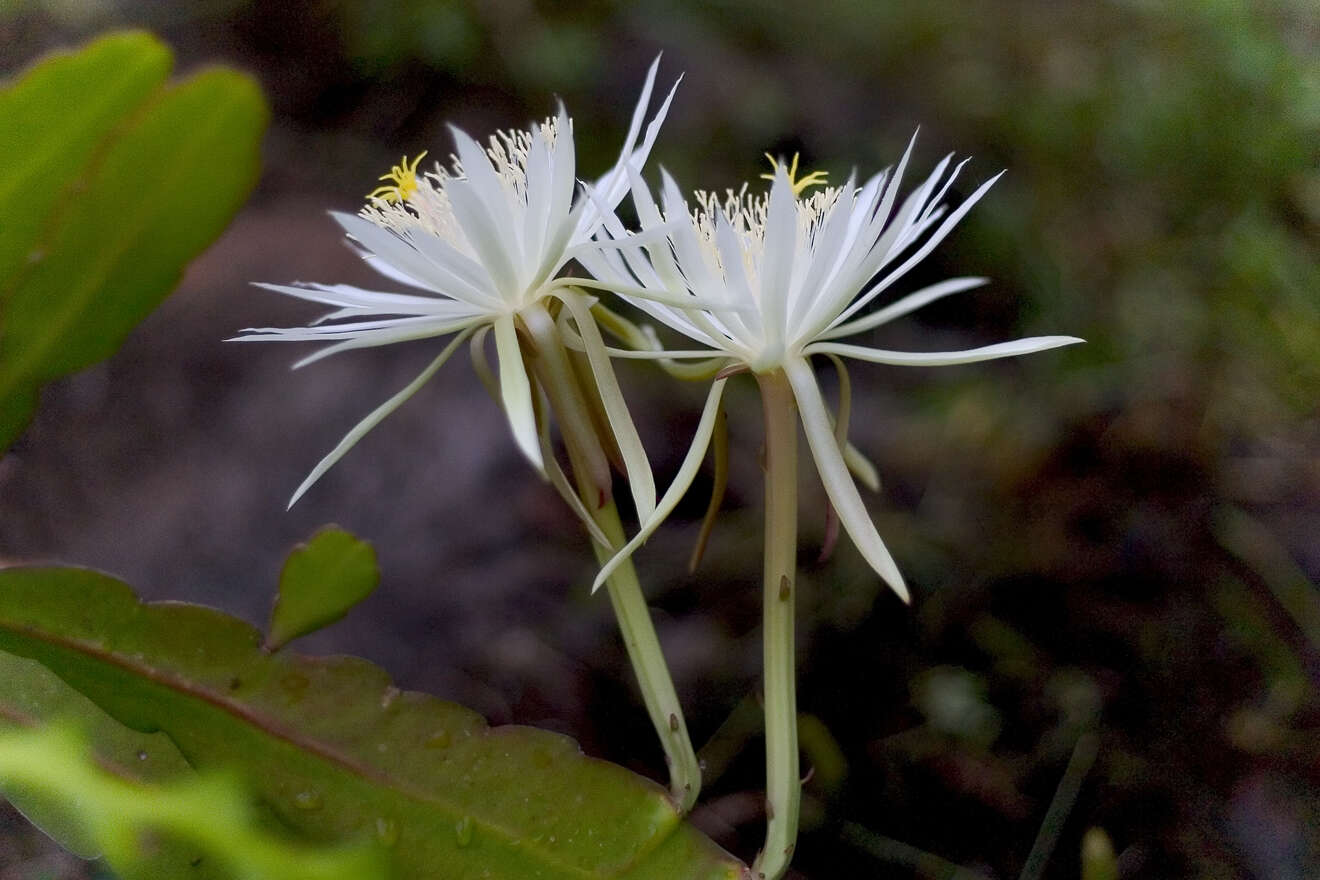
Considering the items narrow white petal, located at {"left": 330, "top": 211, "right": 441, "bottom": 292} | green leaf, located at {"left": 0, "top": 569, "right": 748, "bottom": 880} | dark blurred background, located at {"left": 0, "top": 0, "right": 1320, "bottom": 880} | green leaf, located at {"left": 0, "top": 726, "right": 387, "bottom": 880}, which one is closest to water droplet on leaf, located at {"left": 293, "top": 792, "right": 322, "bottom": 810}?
green leaf, located at {"left": 0, "top": 569, "right": 748, "bottom": 880}

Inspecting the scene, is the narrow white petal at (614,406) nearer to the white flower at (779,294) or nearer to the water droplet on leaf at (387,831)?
the white flower at (779,294)

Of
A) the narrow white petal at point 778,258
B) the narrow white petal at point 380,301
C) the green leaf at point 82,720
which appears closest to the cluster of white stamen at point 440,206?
the narrow white petal at point 380,301

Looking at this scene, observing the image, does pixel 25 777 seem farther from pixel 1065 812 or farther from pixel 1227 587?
pixel 1227 587

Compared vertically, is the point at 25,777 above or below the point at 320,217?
below

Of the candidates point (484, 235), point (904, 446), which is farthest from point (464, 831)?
point (904, 446)

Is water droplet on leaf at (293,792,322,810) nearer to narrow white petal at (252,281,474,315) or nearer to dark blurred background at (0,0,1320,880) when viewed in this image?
narrow white petal at (252,281,474,315)

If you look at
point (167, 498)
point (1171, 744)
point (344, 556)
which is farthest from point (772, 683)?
point (167, 498)
